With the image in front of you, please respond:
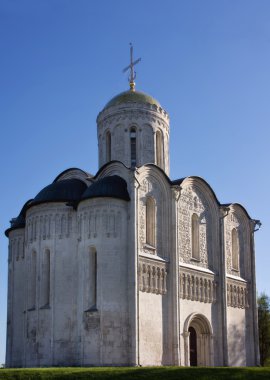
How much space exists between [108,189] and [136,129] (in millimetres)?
5557

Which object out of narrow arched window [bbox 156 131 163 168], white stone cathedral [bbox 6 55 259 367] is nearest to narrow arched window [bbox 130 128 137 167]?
white stone cathedral [bbox 6 55 259 367]

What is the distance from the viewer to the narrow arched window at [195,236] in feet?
90.0

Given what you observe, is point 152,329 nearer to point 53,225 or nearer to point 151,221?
point 151,221

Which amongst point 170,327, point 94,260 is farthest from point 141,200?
point 170,327

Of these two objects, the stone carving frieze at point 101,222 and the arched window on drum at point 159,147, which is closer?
the stone carving frieze at point 101,222

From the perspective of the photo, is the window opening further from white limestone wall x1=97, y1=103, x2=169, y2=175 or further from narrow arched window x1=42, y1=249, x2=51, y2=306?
narrow arched window x1=42, y1=249, x2=51, y2=306

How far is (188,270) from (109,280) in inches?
182

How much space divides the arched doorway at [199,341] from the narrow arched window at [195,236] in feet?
9.26

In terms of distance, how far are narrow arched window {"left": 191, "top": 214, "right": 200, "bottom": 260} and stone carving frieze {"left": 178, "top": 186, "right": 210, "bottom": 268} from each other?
153 mm

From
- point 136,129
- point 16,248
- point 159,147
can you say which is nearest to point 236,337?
point 159,147

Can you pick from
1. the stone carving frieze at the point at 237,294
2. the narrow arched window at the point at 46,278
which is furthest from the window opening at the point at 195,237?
the narrow arched window at the point at 46,278

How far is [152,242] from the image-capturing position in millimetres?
24859

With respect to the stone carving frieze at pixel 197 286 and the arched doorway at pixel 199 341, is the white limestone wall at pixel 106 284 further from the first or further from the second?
the arched doorway at pixel 199 341

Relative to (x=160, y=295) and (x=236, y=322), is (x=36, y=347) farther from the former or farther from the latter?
(x=236, y=322)
